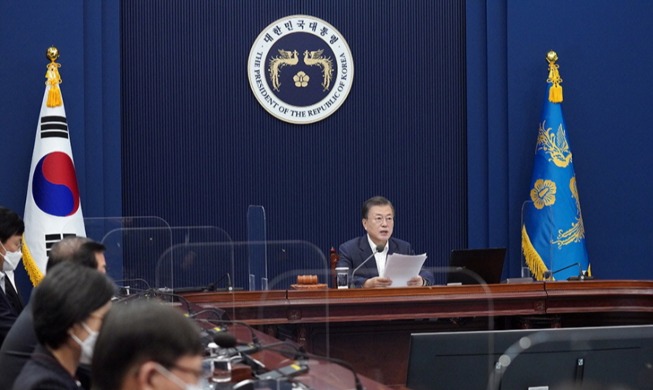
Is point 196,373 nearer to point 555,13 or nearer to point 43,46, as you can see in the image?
point 43,46

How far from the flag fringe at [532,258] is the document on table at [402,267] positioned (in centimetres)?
197

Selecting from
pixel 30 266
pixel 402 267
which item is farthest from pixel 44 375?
pixel 30 266

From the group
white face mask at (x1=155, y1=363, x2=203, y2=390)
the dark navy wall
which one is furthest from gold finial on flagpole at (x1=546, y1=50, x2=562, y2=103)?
white face mask at (x1=155, y1=363, x2=203, y2=390)

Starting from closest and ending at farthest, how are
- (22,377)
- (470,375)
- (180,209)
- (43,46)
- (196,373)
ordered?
(196,373)
(22,377)
(470,375)
(43,46)
(180,209)

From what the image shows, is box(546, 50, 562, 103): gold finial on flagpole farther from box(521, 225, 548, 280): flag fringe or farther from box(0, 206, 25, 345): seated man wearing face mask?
box(0, 206, 25, 345): seated man wearing face mask

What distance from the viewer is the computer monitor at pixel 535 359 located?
224cm

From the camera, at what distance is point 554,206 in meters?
7.07

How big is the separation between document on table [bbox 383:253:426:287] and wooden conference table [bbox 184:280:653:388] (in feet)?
0.46

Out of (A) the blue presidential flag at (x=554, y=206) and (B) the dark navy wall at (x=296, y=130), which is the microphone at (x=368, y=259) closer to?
(B) the dark navy wall at (x=296, y=130)

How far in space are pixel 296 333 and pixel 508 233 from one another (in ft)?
9.67

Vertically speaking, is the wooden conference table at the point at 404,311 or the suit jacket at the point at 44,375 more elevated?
the suit jacket at the point at 44,375

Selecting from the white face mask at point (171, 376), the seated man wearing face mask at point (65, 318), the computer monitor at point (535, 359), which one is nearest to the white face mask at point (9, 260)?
the seated man wearing face mask at point (65, 318)

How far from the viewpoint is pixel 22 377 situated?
2.16m

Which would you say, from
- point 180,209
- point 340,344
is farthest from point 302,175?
point 340,344
